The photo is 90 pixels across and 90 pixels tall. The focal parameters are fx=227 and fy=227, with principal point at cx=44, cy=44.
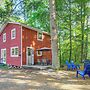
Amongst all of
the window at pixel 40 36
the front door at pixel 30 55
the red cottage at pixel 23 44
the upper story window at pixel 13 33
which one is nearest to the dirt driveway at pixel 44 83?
the red cottage at pixel 23 44

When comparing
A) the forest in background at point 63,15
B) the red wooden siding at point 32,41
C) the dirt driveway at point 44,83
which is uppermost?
the forest in background at point 63,15

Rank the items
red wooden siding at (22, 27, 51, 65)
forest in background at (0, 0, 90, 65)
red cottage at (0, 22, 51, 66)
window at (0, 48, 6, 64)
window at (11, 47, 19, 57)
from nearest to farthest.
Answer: forest in background at (0, 0, 90, 65) → red cottage at (0, 22, 51, 66) → red wooden siding at (22, 27, 51, 65) → window at (11, 47, 19, 57) → window at (0, 48, 6, 64)

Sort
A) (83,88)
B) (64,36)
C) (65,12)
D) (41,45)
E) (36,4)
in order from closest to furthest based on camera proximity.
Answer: (83,88) < (36,4) < (41,45) < (65,12) < (64,36)

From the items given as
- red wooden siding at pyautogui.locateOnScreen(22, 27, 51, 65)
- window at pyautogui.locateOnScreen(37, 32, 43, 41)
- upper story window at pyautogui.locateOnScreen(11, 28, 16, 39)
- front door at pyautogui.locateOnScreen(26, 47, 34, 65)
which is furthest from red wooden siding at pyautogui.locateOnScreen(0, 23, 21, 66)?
window at pyautogui.locateOnScreen(37, 32, 43, 41)

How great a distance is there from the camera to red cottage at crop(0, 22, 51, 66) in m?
24.2

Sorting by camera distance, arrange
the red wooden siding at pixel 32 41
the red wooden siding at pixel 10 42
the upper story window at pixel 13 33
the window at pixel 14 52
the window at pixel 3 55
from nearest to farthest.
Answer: the red wooden siding at pixel 32 41, the red wooden siding at pixel 10 42, the window at pixel 14 52, the upper story window at pixel 13 33, the window at pixel 3 55

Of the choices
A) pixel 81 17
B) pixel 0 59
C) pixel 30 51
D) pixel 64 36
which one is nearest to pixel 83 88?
pixel 30 51

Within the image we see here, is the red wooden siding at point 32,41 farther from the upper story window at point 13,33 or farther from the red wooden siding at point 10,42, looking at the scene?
the upper story window at point 13,33

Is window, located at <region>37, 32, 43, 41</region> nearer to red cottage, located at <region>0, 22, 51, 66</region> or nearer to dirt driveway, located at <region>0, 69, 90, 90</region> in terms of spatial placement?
red cottage, located at <region>0, 22, 51, 66</region>

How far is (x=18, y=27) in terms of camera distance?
24766mm

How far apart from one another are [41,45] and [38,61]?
2084 millimetres

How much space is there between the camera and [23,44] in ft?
79.7

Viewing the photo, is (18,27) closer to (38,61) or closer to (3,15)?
(3,15)

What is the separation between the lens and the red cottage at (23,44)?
2424 centimetres
